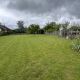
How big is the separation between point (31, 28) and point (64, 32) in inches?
2118

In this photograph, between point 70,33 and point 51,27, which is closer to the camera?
point 70,33

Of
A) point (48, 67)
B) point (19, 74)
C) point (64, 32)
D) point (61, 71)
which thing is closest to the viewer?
point (19, 74)

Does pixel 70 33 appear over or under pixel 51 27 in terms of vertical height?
under

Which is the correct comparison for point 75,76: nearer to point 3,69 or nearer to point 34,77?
point 34,77

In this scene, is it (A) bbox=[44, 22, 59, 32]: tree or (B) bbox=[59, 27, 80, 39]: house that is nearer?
(B) bbox=[59, 27, 80, 39]: house

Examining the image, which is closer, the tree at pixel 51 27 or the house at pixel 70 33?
the house at pixel 70 33

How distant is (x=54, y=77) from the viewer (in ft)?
26.0

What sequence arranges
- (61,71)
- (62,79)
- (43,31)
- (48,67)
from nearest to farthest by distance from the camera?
(62,79), (61,71), (48,67), (43,31)

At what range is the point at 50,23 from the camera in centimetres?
9850

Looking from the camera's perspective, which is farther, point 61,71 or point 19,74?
point 61,71

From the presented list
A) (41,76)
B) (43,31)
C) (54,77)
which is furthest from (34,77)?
(43,31)

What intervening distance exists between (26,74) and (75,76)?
214 cm

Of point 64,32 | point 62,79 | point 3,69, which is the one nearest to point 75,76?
point 62,79

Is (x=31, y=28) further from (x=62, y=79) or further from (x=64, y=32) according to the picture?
(x=62, y=79)
